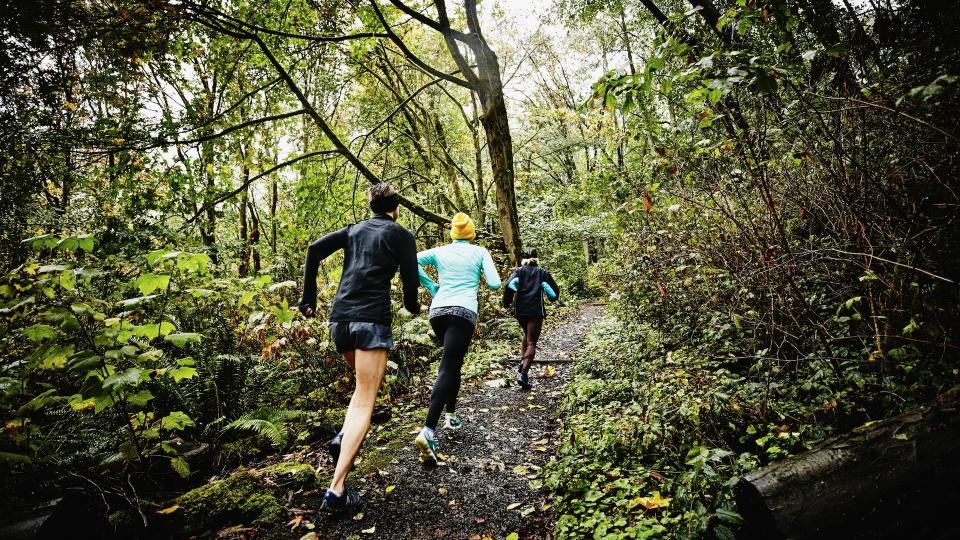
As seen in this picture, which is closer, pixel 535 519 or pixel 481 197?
pixel 535 519

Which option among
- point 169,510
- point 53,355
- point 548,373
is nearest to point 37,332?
point 53,355

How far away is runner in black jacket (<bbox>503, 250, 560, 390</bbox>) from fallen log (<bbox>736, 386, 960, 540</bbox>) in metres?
3.99

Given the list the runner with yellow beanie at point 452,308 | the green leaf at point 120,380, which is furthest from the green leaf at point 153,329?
the runner with yellow beanie at point 452,308

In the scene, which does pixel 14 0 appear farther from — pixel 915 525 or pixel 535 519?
pixel 915 525

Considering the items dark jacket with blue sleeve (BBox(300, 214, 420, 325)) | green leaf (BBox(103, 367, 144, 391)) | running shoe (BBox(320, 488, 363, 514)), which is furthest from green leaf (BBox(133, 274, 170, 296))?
running shoe (BBox(320, 488, 363, 514))

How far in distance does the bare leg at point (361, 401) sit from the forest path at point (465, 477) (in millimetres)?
514

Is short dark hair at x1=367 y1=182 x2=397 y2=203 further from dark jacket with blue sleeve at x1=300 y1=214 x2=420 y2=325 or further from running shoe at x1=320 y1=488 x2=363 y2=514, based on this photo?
running shoe at x1=320 y1=488 x2=363 y2=514

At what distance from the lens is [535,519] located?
9.73ft

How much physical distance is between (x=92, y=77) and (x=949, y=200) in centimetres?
1055

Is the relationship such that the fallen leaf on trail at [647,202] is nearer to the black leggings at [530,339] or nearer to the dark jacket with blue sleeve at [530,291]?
the dark jacket with blue sleeve at [530,291]

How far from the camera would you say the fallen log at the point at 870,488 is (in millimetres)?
2000

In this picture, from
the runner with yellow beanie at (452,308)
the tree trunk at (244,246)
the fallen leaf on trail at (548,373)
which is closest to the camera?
the runner with yellow beanie at (452,308)

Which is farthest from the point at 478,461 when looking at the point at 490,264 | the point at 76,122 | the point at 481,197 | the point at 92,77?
the point at 481,197

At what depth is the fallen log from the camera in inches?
78.7
